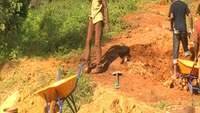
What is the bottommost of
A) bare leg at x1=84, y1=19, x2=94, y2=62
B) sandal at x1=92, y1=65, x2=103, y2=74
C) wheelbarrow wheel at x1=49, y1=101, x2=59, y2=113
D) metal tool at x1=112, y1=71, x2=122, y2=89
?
wheelbarrow wheel at x1=49, y1=101, x2=59, y2=113

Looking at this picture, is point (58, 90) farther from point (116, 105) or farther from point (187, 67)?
point (187, 67)

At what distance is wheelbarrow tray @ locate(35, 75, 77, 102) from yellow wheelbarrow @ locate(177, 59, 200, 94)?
2389mm

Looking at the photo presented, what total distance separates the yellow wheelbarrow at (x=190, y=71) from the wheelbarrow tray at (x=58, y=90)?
2.39m

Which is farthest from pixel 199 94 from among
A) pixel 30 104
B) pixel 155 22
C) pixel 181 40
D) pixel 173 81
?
pixel 155 22

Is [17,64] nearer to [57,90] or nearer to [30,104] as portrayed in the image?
[30,104]

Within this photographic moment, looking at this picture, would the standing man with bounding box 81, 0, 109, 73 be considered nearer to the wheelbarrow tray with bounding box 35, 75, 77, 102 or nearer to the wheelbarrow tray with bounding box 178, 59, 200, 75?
the wheelbarrow tray with bounding box 178, 59, 200, 75

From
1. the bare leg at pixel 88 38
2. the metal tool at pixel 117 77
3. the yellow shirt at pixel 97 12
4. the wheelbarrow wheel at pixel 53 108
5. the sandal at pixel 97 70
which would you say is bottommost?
the wheelbarrow wheel at pixel 53 108

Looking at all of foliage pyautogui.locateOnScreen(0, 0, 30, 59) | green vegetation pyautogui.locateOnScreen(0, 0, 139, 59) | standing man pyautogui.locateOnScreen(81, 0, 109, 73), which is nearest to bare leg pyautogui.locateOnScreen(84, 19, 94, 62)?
standing man pyautogui.locateOnScreen(81, 0, 109, 73)

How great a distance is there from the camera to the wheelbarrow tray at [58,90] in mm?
8945

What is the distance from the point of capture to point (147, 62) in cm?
1245

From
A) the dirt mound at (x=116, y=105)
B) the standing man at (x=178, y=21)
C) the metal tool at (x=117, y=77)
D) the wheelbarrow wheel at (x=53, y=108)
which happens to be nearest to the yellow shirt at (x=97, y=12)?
the metal tool at (x=117, y=77)

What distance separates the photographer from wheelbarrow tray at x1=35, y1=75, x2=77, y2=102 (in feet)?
29.3

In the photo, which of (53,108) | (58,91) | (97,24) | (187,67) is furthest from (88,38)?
(58,91)

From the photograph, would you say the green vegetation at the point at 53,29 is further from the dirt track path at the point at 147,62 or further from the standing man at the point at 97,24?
the standing man at the point at 97,24
